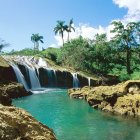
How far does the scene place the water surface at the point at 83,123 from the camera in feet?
84.5

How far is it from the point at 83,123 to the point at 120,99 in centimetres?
689

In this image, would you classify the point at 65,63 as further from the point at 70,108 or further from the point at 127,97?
the point at 127,97

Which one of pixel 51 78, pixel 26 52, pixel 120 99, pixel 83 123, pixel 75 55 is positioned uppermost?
pixel 26 52

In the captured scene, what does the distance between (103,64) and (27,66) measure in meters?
25.9

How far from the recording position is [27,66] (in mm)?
79125

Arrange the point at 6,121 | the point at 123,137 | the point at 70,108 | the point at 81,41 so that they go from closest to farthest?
the point at 6,121, the point at 123,137, the point at 70,108, the point at 81,41

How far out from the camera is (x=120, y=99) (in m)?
36.7

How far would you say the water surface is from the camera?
25.8 m

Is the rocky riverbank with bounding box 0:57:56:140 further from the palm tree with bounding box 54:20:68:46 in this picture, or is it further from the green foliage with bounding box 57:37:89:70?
the palm tree with bounding box 54:20:68:46

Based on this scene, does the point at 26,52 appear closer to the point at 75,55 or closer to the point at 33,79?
the point at 75,55

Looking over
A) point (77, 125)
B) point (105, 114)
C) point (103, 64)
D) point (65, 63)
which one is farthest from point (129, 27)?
point (77, 125)

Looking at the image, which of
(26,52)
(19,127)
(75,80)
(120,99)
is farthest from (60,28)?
(19,127)

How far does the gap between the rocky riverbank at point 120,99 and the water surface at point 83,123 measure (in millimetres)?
1195

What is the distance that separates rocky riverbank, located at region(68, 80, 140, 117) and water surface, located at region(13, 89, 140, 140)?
1.19 metres
